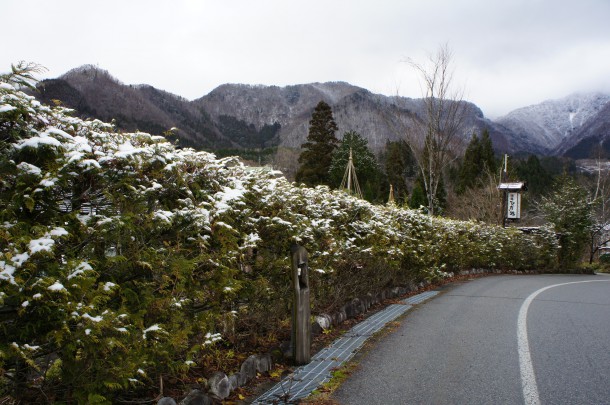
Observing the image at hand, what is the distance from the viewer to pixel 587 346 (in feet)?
19.4

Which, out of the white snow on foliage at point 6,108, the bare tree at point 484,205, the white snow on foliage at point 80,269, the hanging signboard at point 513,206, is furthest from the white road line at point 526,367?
the bare tree at point 484,205

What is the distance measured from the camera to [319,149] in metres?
48.4

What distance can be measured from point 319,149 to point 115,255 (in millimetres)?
45888

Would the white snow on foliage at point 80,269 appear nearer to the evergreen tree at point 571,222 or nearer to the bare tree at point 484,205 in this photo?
the evergreen tree at point 571,222

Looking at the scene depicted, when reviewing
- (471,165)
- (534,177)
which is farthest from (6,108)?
(534,177)

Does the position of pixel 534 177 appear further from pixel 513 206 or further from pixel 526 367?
pixel 526 367

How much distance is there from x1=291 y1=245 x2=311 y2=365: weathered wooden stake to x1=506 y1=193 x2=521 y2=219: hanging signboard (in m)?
22.5

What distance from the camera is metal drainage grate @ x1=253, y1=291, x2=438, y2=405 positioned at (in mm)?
4113

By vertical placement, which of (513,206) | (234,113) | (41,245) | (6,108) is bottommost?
(513,206)

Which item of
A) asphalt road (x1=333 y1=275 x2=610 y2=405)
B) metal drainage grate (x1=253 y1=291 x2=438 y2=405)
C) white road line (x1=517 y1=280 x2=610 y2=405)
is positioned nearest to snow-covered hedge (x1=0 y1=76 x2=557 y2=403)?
metal drainage grate (x1=253 y1=291 x2=438 y2=405)

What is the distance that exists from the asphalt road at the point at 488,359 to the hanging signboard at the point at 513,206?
54.5ft

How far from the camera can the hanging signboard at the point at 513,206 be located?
2448cm

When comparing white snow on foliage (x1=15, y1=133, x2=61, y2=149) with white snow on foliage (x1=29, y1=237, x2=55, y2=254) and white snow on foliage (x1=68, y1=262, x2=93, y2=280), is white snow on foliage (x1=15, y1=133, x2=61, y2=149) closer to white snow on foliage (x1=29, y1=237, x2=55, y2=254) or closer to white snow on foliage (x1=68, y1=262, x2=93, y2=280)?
white snow on foliage (x1=29, y1=237, x2=55, y2=254)

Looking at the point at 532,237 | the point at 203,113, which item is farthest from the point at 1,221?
the point at 203,113
